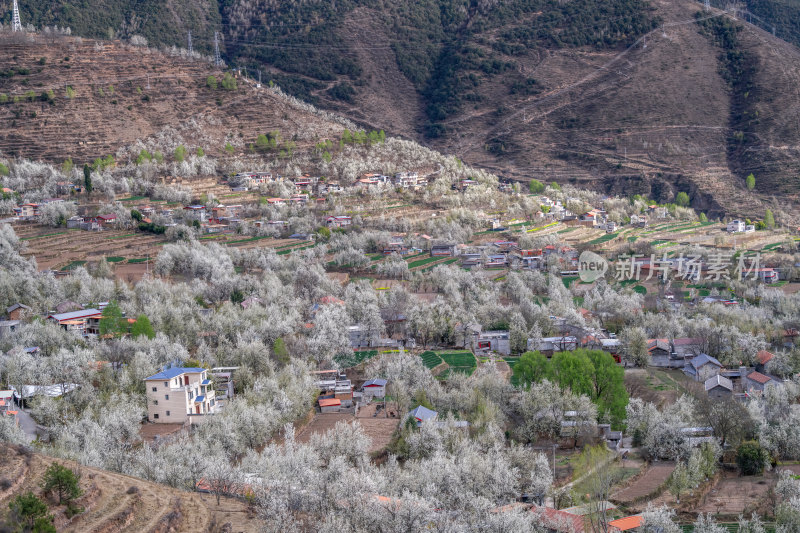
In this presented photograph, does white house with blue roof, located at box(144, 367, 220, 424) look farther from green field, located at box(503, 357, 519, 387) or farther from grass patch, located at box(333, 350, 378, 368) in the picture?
green field, located at box(503, 357, 519, 387)

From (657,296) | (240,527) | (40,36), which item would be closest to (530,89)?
(40,36)

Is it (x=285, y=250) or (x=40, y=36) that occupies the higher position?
(x=40, y=36)

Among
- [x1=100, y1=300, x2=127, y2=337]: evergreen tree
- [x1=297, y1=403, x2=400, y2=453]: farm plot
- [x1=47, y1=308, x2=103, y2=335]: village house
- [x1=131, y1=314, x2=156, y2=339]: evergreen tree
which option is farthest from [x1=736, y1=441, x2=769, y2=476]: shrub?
[x1=47, y1=308, x2=103, y2=335]: village house

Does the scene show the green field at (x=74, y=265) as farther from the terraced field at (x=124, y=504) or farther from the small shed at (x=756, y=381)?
the small shed at (x=756, y=381)

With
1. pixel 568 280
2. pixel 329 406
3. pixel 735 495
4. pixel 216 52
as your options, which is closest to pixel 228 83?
pixel 216 52

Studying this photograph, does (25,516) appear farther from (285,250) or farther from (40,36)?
(40,36)

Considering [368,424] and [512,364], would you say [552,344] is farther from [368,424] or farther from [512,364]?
[368,424]

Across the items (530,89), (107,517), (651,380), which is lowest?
(651,380)
